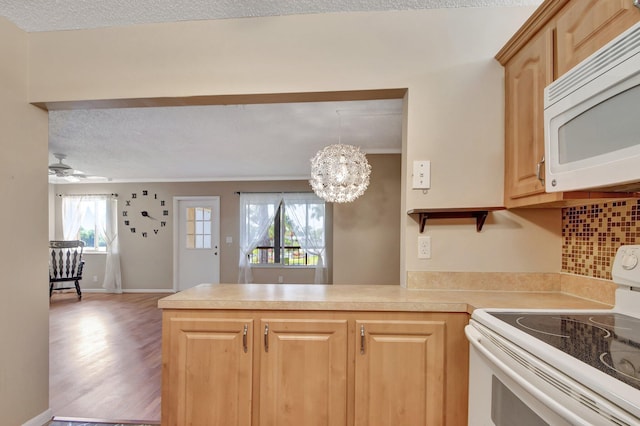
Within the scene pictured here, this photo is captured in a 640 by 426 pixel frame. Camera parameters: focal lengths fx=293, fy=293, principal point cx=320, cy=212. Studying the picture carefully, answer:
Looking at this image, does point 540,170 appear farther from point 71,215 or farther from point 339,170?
point 71,215

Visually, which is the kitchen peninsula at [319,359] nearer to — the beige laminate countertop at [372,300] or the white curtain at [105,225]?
the beige laminate countertop at [372,300]

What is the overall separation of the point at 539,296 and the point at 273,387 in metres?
1.38

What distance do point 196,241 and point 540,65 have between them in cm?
624

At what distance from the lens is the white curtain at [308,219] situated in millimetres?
5910

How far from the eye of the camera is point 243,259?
6.00 meters

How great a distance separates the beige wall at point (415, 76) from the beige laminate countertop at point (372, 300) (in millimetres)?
196

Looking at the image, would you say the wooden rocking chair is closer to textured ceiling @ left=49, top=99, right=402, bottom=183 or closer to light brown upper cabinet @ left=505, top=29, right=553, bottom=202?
textured ceiling @ left=49, top=99, right=402, bottom=183

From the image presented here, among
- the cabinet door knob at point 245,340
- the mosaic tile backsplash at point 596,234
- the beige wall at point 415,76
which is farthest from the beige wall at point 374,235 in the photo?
the cabinet door knob at point 245,340

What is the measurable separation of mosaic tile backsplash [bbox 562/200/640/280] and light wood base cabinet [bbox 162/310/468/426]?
2.40 ft

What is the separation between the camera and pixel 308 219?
5.95 meters

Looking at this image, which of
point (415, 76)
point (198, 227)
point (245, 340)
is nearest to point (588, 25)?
point (415, 76)

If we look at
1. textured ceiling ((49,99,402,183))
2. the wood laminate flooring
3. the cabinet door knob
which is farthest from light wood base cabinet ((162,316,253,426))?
textured ceiling ((49,99,402,183))

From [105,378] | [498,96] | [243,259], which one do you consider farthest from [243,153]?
[498,96]

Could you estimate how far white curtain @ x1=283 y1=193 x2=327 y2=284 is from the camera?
5.91 m
